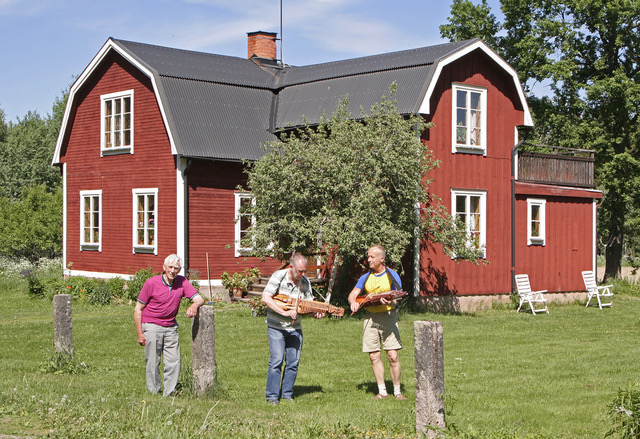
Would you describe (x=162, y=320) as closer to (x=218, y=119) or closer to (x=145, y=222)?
(x=218, y=119)

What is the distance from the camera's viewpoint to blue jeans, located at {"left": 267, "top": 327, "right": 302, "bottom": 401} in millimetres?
9766

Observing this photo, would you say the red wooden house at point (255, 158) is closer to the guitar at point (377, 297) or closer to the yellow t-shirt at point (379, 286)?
the yellow t-shirt at point (379, 286)

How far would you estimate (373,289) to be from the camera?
33.4 feet

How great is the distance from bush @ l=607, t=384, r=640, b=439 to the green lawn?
1.60 ft

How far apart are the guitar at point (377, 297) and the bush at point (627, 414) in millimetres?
2755

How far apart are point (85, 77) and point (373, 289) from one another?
1788 cm

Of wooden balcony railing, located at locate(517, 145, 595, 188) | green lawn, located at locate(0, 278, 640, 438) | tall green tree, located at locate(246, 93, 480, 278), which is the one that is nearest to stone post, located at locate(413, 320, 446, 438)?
green lawn, located at locate(0, 278, 640, 438)

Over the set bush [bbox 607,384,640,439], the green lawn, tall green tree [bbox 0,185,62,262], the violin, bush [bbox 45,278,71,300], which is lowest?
the green lawn

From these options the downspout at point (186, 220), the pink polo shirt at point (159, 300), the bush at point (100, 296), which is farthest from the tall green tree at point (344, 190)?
the pink polo shirt at point (159, 300)

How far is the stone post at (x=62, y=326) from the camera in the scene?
38.7ft

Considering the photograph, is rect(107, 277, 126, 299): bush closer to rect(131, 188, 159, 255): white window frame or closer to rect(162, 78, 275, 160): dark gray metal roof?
rect(131, 188, 159, 255): white window frame

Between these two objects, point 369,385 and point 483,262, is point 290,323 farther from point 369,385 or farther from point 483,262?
point 483,262

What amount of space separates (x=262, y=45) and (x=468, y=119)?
9.64 m

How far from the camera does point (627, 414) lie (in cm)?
761
